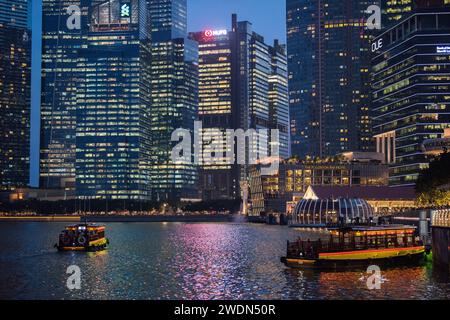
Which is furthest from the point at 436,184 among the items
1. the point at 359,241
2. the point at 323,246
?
the point at 323,246

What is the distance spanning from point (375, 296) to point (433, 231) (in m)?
33.1

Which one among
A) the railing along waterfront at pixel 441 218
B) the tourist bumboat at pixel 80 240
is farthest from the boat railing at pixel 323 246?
the tourist bumboat at pixel 80 240

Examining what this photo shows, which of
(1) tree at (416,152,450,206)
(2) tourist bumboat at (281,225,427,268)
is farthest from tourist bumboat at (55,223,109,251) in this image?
(1) tree at (416,152,450,206)

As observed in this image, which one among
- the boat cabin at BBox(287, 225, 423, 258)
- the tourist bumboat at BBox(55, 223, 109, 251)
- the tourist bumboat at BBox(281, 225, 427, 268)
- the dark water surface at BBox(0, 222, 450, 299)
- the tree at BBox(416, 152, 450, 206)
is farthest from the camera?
the tree at BBox(416, 152, 450, 206)

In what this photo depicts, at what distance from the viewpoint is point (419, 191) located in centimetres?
17588

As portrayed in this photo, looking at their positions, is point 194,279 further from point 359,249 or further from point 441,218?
point 441,218

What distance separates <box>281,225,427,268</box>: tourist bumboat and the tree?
54.5 metres

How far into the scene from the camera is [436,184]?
530 feet

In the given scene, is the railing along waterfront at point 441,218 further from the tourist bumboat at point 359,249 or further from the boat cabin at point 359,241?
the tourist bumboat at point 359,249

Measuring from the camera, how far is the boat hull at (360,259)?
91750 millimetres

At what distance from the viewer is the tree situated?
15550 centimetres

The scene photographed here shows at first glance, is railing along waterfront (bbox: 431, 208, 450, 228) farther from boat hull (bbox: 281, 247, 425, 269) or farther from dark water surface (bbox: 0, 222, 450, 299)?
dark water surface (bbox: 0, 222, 450, 299)

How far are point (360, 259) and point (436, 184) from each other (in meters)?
73.6

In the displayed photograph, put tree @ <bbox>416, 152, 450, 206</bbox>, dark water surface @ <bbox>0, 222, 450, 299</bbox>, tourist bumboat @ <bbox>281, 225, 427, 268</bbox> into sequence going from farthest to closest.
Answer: tree @ <bbox>416, 152, 450, 206</bbox> < tourist bumboat @ <bbox>281, 225, 427, 268</bbox> < dark water surface @ <bbox>0, 222, 450, 299</bbox>
